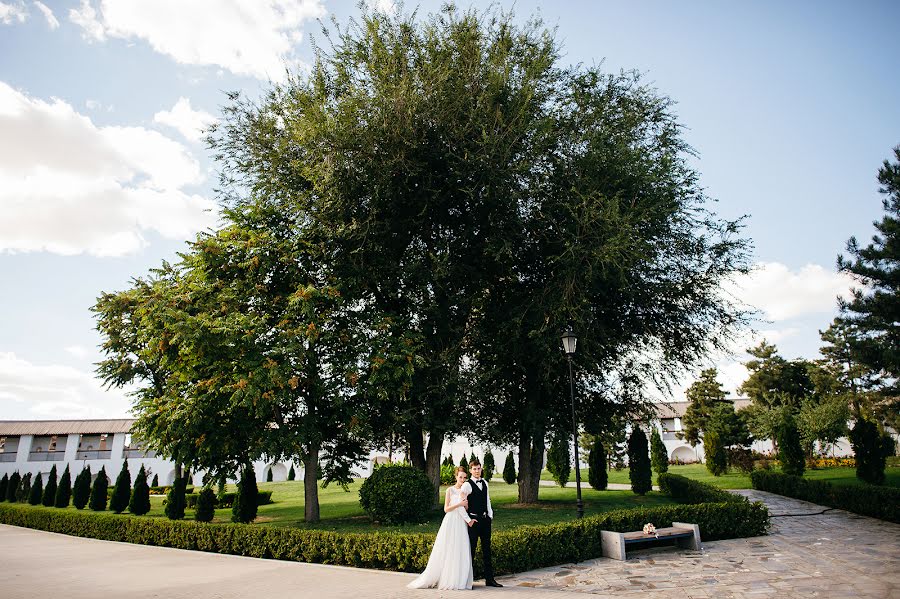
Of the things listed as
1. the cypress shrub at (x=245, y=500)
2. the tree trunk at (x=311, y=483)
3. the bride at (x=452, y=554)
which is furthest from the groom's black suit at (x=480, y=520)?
the cypress shrub at (x=245, y=500)

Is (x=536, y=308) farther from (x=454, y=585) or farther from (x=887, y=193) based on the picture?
(x=887, y=193)

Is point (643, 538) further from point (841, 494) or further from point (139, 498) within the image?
point (139, 498)

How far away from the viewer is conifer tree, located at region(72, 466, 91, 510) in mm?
29875

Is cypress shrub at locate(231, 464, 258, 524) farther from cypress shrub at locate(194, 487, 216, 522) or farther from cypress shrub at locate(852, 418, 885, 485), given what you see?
cypress shrub at locate(852, 418, 885, 485)

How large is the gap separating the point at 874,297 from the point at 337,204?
2093 cm

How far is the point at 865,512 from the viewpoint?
1578cm

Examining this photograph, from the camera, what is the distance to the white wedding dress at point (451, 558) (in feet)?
30.3

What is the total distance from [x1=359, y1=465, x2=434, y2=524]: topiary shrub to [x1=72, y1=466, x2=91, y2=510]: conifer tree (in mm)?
22941

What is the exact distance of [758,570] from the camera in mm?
9773

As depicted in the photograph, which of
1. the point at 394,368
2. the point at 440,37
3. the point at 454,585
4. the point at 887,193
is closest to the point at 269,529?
the point at 394,368

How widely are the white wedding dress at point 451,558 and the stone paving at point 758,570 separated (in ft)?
3.21

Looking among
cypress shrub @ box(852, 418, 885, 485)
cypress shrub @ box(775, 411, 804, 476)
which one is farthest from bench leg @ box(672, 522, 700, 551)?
cypress shrub @ box(775, 411, 804, 476)

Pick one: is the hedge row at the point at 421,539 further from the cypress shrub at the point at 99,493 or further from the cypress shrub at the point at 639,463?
the cypress shrub at the point at 99,493

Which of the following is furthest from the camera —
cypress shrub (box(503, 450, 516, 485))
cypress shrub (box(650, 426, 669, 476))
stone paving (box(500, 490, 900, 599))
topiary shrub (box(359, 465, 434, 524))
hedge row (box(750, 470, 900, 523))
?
cypress shrub (box(503, 450, 516, 485))
